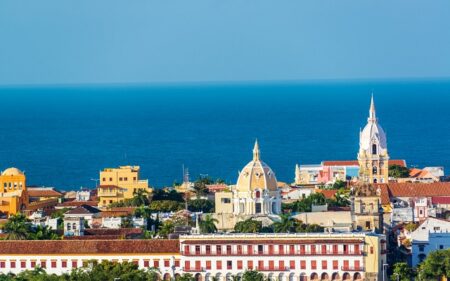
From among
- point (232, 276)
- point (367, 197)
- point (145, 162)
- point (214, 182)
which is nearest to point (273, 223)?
point (367, 197)

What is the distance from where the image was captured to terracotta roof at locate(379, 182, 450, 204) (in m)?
127

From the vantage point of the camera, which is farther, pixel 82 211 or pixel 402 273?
pixel 82 211

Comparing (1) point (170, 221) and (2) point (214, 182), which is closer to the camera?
(1) point (170, 221)

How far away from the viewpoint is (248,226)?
102 metres

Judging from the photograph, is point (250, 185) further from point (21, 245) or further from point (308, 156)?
point (308, 156)

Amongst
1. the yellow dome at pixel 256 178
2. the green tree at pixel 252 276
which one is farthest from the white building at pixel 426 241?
the yellow dome at pixel 256 178

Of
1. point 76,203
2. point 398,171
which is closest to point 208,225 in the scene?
point 76,203

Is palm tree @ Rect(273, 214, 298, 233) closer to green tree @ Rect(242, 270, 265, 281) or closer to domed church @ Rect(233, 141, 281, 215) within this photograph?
domed church @ Rect(233, 141, 281, 215)

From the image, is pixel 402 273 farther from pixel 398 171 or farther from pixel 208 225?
pixel 398 171

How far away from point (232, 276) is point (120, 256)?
555 centimetres

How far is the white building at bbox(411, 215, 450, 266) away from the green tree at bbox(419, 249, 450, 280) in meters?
7.21

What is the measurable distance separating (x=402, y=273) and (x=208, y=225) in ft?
55.7

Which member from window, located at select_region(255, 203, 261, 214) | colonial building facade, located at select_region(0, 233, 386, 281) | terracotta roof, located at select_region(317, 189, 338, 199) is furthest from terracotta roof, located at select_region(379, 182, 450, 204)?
colonial building facade, located at select_region(0, 233, 386, 281)

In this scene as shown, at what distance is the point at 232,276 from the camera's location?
91.9 metres
